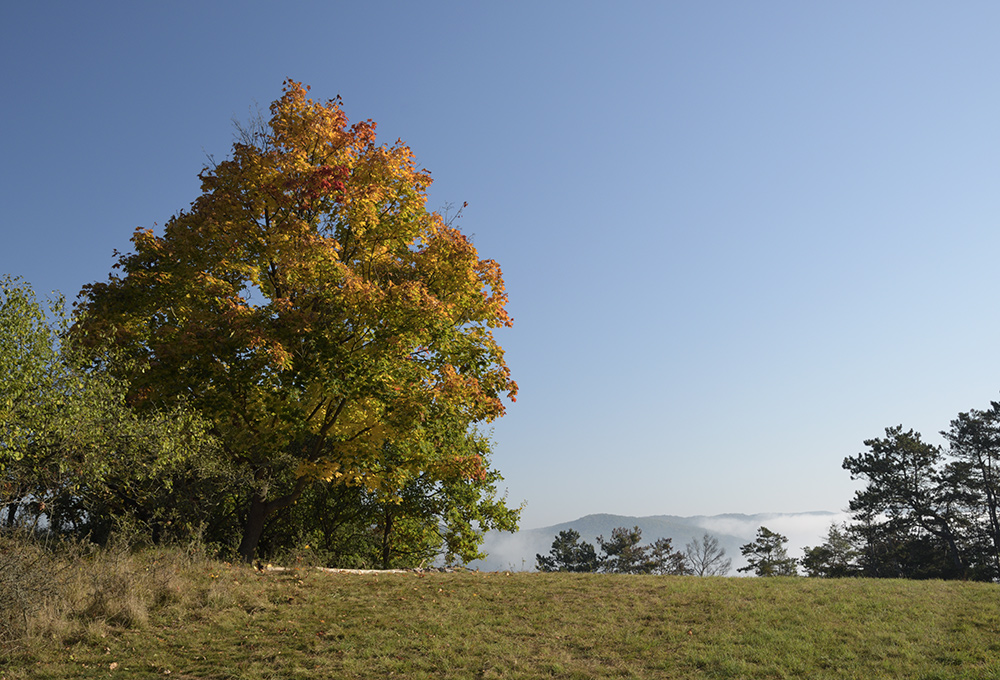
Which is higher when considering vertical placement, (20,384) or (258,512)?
(20,384)

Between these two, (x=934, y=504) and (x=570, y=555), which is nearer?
(x=934, y=504)

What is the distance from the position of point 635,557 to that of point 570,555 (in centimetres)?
679

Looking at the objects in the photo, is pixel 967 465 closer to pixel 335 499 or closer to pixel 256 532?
pixel 335 499

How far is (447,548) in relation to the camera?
24281 millimetres

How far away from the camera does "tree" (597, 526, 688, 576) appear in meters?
66.1

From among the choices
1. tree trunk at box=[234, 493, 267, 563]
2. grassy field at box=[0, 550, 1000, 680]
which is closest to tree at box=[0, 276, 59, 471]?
grassy field at box=[0, 550, 1000, 680]

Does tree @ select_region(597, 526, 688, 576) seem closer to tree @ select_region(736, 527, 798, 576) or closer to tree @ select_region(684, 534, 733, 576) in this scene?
tree @ select_region(684, 534, 733, 576)

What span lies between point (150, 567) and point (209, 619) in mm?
1741

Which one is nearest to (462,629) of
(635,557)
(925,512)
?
(925,512)

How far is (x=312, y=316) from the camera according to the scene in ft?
46.5

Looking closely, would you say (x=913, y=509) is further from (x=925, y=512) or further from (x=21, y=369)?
(x=21, y=369)

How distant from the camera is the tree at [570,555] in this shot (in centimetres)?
6638

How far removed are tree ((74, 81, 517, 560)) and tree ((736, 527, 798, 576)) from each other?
5038 centimetres

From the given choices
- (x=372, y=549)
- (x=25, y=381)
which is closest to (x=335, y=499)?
(x=372, y=549)
